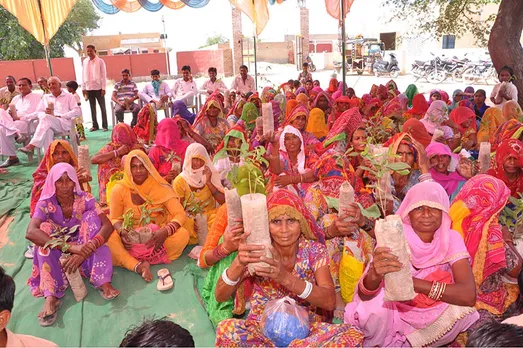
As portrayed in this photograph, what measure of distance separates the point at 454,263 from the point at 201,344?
172cm

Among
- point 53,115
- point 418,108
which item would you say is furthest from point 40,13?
point 418,108

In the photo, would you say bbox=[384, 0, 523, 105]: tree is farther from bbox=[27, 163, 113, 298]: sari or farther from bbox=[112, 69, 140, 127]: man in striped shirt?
bbox=[27, 163, 113, 298]: sari

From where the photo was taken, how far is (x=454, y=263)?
7.68 ft

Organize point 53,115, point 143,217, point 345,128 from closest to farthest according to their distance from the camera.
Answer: point 143,217, point 345,128, point 53,115

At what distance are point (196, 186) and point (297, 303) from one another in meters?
2.16

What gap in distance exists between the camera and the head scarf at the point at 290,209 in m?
2.41

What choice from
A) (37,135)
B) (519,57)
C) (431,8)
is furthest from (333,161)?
(431,8)

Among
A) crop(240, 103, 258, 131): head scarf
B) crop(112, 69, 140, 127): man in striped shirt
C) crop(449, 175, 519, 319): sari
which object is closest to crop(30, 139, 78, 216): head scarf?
crop(240, 103, 258, 131): head scarf

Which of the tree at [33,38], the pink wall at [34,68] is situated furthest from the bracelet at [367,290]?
the pink wall at [34,68]

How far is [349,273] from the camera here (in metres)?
2.95

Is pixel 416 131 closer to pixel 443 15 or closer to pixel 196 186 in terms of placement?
pixel 196 186

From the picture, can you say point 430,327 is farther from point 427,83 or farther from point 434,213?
point 427,83

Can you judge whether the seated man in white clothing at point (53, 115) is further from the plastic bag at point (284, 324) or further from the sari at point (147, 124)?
the plastic bag at point (284, 324)

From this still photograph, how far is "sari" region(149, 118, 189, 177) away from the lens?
5.19m
